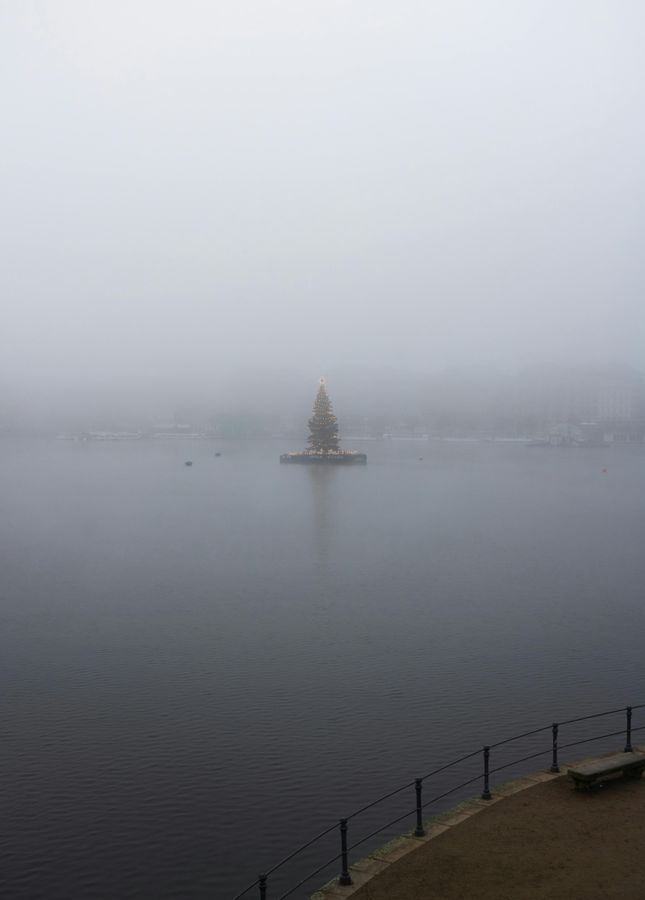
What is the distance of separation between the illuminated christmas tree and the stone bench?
120 meters

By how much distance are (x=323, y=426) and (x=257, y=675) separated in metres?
114

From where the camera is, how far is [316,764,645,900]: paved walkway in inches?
397

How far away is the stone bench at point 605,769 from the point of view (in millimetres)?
12734

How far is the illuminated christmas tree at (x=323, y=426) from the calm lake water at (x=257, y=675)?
76528mm

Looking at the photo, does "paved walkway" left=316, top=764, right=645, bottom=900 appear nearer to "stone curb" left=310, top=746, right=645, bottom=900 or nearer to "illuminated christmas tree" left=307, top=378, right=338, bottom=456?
"stone curb" left=310, top=746, right=645, bottom=900

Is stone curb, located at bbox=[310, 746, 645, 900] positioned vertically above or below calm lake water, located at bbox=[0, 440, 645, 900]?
above

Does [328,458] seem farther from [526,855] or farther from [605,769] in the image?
[526,855]

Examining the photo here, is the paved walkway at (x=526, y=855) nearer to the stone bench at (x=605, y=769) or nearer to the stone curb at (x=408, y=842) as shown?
the stone curb at (x=408, y=842)

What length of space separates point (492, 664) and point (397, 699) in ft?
14.7

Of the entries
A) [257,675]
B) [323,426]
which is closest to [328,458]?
[323,426]

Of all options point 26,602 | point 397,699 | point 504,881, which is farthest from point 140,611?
point 504,881

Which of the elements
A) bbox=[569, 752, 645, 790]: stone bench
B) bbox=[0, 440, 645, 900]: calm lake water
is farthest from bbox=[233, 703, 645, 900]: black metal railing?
bbox=[569, 752, 645, 790]: stone bench

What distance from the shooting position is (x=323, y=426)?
450 ft

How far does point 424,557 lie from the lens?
4669 cm
